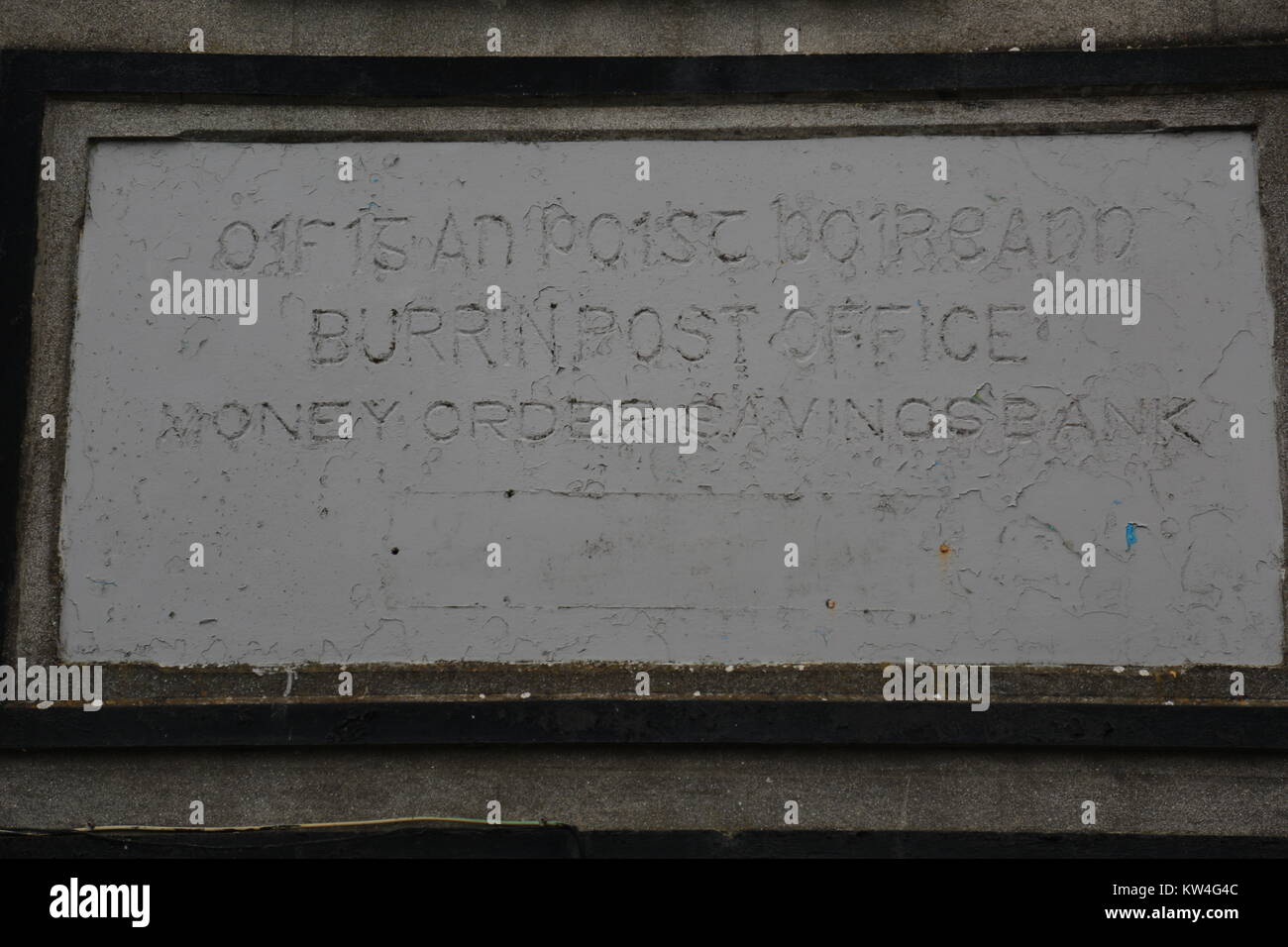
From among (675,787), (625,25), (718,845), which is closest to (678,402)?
(675,787)

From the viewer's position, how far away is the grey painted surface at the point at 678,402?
3764mm

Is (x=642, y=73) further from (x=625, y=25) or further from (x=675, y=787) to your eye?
(x=675, y=787)

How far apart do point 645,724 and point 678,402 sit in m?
1.33

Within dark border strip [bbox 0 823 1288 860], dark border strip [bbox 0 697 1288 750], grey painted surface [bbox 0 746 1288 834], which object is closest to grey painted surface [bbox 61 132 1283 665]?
dark border strip [bbox 0 697 1288 750]

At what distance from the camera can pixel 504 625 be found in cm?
377

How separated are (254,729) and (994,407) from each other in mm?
3312

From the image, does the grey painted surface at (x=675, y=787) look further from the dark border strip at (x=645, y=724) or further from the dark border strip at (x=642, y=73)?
the dark border strip at (x=642, y=73)

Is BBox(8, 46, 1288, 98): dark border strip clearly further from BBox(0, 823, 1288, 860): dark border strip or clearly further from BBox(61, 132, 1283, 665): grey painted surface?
BBox(0, 823, 1288, 860): dark border strip

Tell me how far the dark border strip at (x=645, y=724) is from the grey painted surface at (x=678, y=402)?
0.71ft

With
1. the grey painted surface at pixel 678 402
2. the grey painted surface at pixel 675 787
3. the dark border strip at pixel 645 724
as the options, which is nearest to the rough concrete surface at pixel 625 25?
the grey painted surface at pixel 678 402

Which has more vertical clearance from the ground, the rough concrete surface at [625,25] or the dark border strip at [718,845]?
the rough concrete surface at [625,25]

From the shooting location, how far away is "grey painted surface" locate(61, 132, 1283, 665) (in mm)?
3764

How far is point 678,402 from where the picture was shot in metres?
3.86

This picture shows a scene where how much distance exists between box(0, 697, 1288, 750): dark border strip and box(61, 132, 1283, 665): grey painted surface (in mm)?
216
